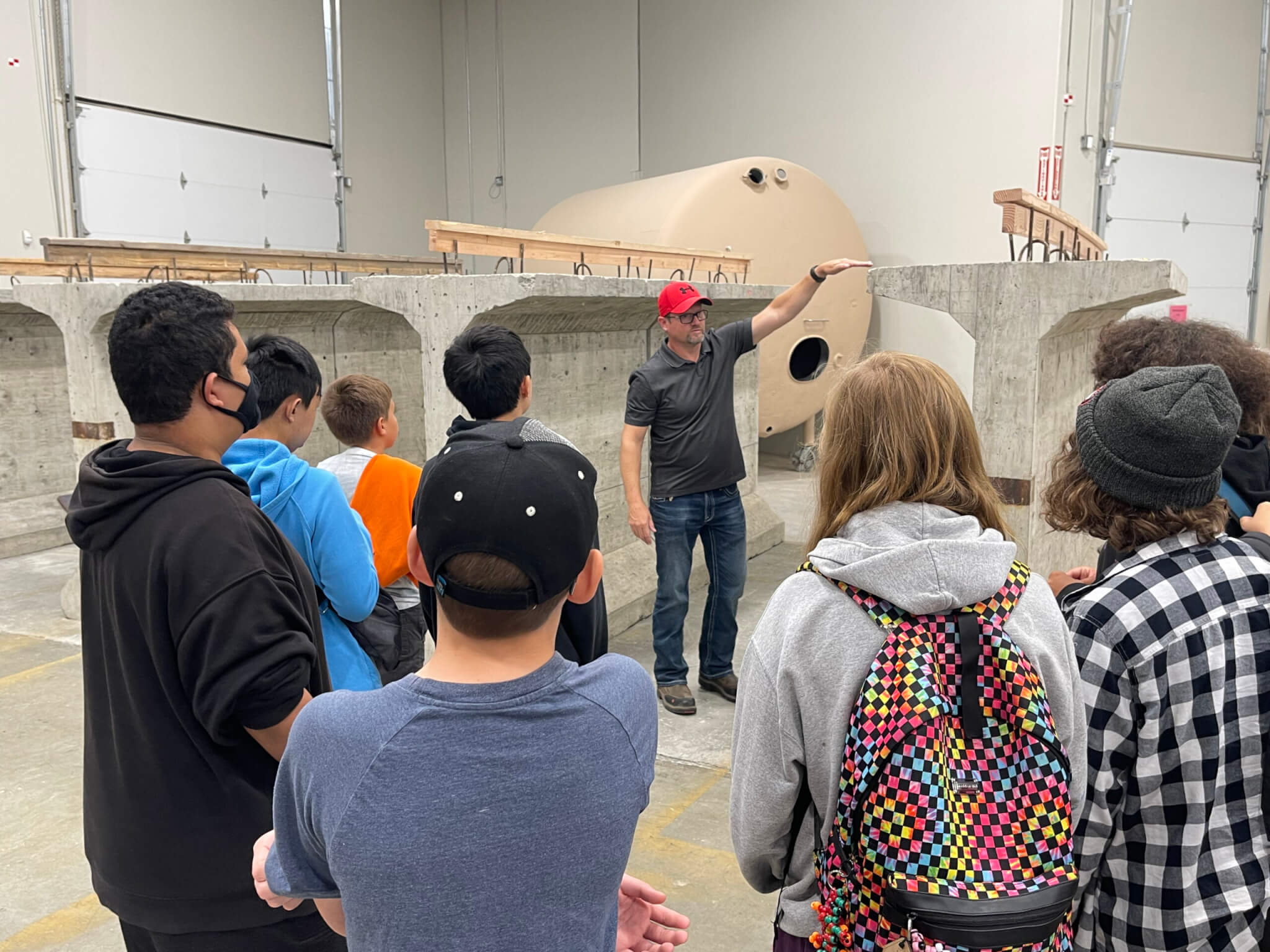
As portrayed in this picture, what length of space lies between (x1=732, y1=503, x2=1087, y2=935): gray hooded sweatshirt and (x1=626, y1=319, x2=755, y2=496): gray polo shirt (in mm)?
2955

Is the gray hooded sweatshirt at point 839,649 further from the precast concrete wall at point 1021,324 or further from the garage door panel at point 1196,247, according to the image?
the garage door panel at point 1196,247

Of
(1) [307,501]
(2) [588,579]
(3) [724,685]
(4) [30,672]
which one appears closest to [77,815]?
(4) [30,672]

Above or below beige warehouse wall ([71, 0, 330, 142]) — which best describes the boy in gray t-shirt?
below

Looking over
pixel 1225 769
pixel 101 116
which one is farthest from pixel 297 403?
pixel 101 116

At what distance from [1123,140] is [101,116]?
35.5 ft

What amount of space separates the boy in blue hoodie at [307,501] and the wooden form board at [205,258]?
387 centimetres

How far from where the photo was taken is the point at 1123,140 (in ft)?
34.9

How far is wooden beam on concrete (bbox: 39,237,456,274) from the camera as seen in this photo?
6895mm

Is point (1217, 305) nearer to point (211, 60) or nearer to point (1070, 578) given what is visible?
point (1070, 578)

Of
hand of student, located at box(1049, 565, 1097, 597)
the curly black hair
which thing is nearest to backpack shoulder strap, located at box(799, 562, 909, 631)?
hand of student, located at box(1049, 565, 1097, 597)

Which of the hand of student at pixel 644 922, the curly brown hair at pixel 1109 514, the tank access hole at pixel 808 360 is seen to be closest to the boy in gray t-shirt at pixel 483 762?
the hand of student at pixel 644 922

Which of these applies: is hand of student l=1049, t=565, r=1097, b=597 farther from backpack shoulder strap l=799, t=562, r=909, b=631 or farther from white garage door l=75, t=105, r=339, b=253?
white garage door l=75, t=105, r=339, b=253

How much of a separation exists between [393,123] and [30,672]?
35.9 ft

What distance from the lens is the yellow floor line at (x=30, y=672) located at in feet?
17.7
